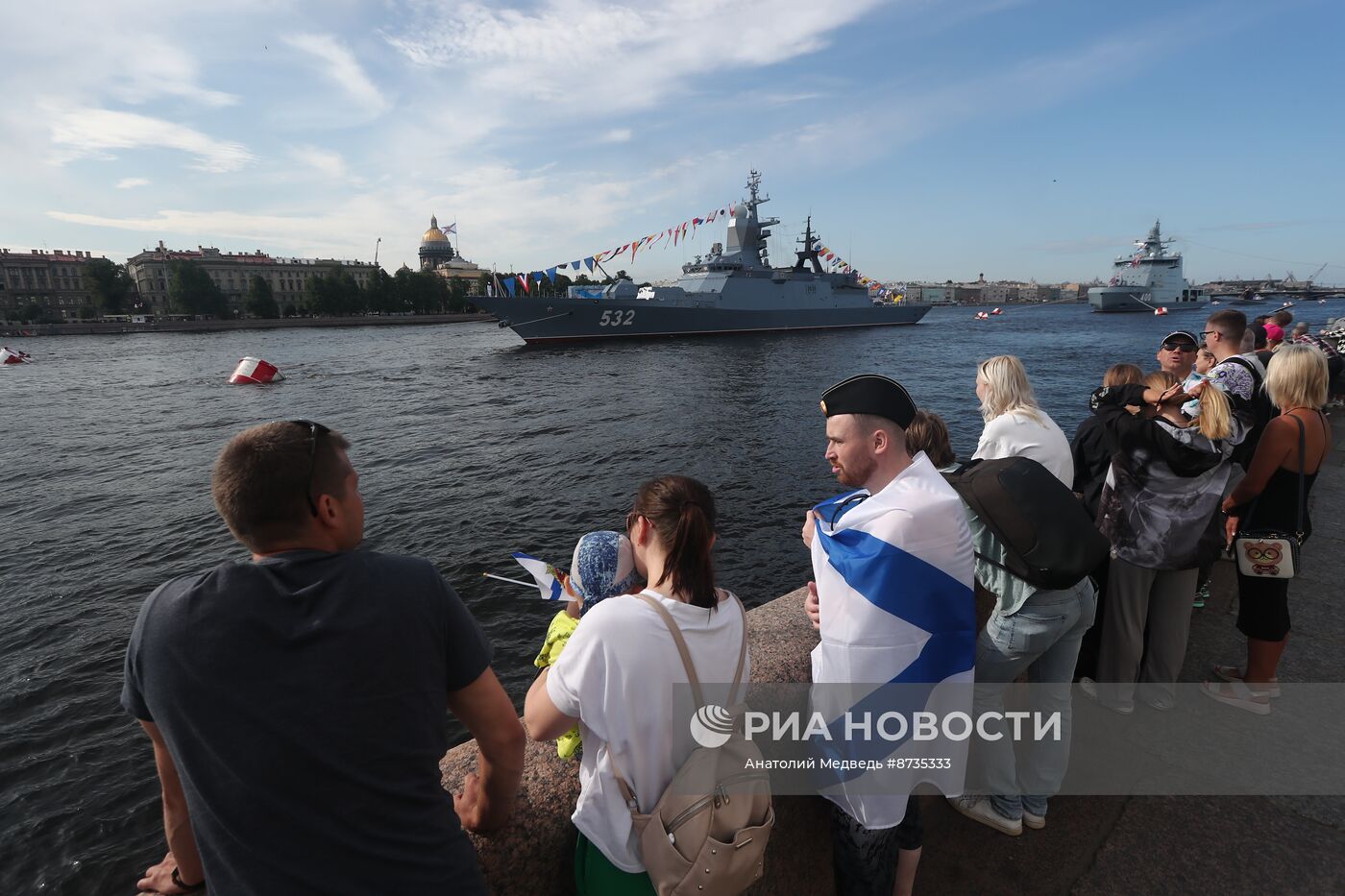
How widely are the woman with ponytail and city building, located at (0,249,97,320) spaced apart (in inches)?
4493

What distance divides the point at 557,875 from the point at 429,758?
619 millimetres

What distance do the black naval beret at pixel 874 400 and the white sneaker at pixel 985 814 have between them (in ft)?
4.66

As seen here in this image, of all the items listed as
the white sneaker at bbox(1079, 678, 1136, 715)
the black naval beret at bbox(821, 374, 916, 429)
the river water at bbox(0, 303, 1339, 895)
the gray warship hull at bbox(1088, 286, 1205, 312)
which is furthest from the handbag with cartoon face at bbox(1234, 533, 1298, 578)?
the gray warship hull at bbox(1088, 286, 1205, 312)

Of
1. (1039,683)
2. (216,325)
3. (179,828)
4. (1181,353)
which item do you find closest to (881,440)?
(1039,683)

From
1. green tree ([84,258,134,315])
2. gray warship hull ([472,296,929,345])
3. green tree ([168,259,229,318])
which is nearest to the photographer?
gray warship hull ([472,296,929,345])

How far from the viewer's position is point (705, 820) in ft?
4.32

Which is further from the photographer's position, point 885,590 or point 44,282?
point 44,282

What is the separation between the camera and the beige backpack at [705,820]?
4.30ft

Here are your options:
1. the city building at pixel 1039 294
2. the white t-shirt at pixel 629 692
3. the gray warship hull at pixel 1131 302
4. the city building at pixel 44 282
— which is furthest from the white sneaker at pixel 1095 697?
the city building at pixel 1039 294

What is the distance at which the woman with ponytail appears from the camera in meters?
1.32

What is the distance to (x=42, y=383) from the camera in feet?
89.2

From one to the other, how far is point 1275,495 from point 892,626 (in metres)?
2.60

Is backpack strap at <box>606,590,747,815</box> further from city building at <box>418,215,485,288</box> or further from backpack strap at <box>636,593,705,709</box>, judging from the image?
city building at <box>418,215,485,288</box>

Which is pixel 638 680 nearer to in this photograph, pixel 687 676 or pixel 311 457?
pixel 687 676
